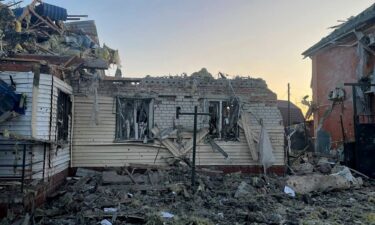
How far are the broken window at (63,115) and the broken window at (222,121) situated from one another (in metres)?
4.72

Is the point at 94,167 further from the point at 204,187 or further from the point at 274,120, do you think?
the point at 274,120

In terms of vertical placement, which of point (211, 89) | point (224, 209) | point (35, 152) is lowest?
point (224, 209)

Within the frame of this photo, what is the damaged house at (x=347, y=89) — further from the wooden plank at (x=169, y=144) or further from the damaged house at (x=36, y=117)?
the damaged house at (x=36, y=117)

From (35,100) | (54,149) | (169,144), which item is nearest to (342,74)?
(169,144)

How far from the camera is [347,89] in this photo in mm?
16938

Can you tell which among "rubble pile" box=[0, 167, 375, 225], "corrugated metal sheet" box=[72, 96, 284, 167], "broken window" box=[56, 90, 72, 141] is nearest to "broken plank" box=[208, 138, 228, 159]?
"rubble pile" box=[0, 167, 375, 225]

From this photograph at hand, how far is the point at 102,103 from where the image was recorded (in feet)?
37.2

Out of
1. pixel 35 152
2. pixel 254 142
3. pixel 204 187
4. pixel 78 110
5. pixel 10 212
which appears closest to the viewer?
pixel 10 212

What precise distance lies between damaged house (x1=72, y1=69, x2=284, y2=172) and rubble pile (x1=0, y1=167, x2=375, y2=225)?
2.20 feet

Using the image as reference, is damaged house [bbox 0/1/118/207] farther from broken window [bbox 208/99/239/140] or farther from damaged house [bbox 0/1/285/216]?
broken window [bbox 208/99/239/140]

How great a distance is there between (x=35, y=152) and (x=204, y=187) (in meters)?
4.62

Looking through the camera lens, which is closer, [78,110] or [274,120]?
[78,110]

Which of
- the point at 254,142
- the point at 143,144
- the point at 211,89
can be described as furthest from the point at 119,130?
the point at 254,142

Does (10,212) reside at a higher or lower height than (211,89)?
lower
